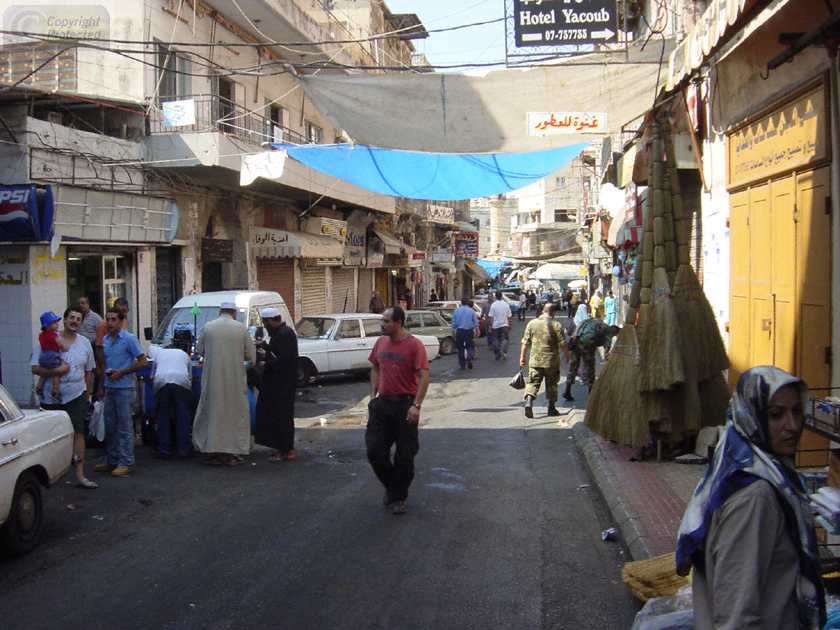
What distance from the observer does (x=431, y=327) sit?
70.7 ft

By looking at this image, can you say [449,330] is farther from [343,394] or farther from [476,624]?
[476,624]

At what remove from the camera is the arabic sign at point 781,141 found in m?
5.76

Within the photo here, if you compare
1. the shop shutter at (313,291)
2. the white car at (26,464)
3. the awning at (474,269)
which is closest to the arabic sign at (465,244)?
the awning at (474,269)

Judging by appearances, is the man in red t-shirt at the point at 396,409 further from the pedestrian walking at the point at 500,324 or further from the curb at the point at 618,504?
the pedestrian walking at the point at 500,324

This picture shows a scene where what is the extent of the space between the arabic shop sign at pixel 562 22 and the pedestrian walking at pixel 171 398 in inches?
235

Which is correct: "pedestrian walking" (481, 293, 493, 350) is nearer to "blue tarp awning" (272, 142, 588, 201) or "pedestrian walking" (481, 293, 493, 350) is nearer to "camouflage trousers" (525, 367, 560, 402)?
"camouflage trousers" (525, 367, 560, 402)

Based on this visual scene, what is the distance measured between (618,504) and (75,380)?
517 centimetres

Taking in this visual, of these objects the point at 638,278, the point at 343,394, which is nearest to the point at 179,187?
the point at 343,394

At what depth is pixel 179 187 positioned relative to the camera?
1581cm

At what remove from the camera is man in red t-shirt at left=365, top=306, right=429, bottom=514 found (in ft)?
20.7

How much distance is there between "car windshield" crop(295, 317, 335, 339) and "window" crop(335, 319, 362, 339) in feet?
0.70

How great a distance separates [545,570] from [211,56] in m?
15.3

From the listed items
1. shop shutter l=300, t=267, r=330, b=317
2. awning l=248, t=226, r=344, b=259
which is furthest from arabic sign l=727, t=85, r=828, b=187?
shop shutter l=300, t=267, r=330, b=317

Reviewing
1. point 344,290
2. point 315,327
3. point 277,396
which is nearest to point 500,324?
point 315,327
